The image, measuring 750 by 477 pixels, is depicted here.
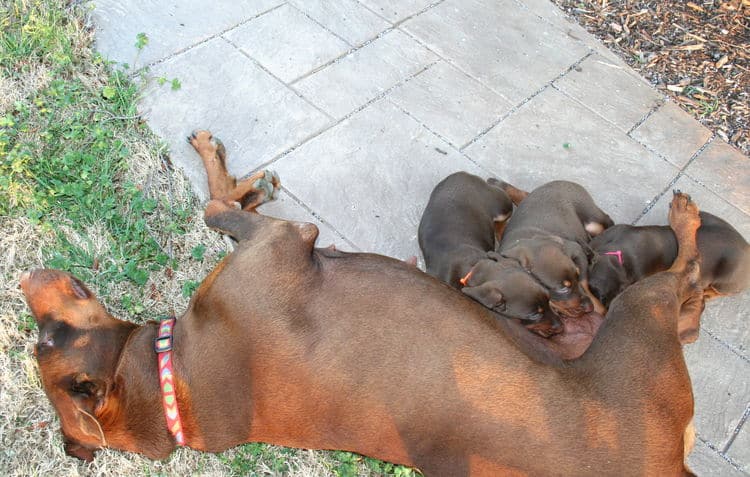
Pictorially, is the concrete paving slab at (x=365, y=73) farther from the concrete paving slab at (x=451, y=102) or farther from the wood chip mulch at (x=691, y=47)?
the wood chip mulch at (x=691, y=47)

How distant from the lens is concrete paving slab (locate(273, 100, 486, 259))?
460cm

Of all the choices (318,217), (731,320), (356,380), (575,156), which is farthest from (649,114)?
(356,380)

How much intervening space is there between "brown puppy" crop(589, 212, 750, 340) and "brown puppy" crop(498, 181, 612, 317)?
123mm

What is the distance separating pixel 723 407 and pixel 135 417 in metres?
3.24

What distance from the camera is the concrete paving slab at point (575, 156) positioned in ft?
A: 16.2

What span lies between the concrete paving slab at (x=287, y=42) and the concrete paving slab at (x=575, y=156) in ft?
4.38

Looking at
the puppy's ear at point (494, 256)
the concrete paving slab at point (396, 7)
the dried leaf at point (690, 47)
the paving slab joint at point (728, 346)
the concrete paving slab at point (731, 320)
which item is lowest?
the paving slab joint at point (728, 346)

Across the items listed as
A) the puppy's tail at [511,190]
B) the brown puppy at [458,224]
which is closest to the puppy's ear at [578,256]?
the brown puppy at [458,224]

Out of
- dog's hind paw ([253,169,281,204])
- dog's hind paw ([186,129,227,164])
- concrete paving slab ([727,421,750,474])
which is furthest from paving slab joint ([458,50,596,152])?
concrete paving slab ([727,421,750,474])

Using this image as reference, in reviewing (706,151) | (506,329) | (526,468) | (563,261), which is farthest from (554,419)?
(706,151)

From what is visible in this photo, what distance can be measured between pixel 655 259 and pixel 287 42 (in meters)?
2.98

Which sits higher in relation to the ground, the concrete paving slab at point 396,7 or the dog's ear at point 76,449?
the concrete paving slab at point 396,7

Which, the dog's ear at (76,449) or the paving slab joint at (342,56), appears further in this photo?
the paving slab joint at (342,56)

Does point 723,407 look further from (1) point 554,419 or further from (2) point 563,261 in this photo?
(1) point 554,419
